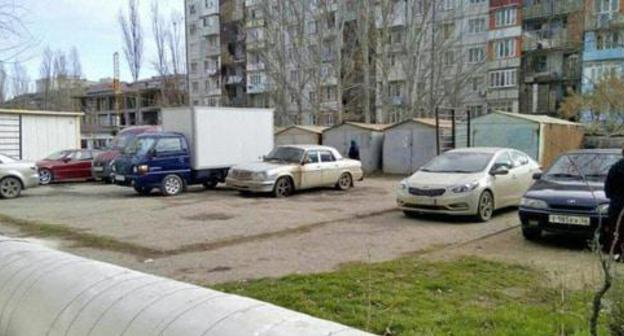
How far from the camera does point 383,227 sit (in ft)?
34.6

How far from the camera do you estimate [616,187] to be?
7.20m

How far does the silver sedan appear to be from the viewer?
15.8m

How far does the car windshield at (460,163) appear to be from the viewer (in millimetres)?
11656

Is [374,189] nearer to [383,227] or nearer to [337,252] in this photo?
[383,227]

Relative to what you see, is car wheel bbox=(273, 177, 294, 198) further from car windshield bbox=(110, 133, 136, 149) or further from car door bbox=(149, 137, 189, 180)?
car windshield bbox=(110, 133, 136, 149)

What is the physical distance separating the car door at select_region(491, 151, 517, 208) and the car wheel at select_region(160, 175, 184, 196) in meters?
9.49

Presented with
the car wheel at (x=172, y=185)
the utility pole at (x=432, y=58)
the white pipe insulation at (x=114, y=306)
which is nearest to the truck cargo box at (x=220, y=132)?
the car wheel at (x=172, y=185)

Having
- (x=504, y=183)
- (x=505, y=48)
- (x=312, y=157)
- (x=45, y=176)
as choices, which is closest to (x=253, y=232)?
(x=504, y=183)

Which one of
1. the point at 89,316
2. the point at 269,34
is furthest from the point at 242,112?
the point at 269,34

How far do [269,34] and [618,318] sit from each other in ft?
138

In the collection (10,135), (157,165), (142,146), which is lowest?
(157,165)

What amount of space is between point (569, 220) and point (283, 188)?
9.03m

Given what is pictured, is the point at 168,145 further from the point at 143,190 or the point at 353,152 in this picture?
the point at 353,152

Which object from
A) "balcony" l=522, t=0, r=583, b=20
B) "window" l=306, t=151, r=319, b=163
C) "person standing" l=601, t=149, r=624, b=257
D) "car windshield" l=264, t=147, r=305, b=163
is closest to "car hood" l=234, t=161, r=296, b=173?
"car windshield" l=264, t=147, r=305, b=163
